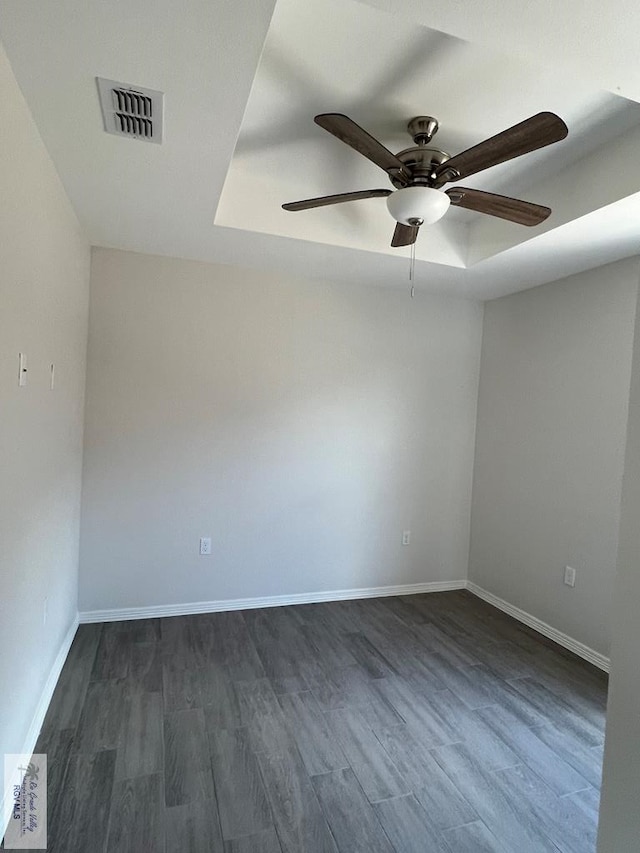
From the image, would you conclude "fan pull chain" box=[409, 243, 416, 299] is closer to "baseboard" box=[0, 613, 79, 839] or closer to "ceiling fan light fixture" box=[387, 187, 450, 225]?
"ceiling fan light fixture" box=[387, 187, 450, 225]

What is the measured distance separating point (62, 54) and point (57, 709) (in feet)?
8.15

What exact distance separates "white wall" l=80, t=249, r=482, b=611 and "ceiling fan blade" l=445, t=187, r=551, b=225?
4.93 feet

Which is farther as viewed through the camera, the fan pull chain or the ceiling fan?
the fan pull chain

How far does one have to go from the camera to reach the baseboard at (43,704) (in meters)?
1.52

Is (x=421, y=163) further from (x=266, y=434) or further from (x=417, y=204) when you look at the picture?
(x=266, y=434)

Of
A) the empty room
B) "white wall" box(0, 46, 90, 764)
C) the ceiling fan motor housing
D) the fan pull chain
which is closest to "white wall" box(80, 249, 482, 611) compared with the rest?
the empty room

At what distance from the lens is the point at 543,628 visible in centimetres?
306

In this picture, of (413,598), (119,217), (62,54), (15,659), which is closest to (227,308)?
(119,217)

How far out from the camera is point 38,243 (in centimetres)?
170

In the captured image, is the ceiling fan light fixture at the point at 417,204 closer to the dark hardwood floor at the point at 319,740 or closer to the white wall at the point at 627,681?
the white wall at the point at 627,681

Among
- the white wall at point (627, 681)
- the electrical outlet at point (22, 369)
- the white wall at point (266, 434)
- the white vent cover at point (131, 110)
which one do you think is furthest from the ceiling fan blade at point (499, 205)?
the electrical outlet at point (22, 369)

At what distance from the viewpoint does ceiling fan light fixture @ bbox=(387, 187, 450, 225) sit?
1701 mm

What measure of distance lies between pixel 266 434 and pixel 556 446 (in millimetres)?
1944

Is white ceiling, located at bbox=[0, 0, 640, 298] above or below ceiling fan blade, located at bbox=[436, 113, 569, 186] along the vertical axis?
above
